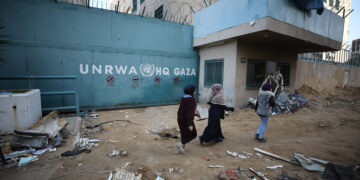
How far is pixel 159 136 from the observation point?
4.09m

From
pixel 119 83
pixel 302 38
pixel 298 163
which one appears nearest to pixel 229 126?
pixel 298 163

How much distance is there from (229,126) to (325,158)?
2.35 meters

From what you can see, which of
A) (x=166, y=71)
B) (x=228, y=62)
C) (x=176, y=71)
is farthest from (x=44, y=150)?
(x=228, y=62)

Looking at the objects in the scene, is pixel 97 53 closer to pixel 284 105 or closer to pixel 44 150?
pixel 44 150

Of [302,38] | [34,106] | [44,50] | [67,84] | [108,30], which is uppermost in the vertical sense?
[108,30]

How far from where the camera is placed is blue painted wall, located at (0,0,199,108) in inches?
202

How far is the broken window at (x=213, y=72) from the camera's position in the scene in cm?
713

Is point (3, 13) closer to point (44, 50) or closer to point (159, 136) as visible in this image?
point (44, 50)

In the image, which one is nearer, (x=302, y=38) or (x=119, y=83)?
(x=302, y=38)

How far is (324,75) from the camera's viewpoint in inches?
450

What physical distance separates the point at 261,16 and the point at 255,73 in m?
2.89

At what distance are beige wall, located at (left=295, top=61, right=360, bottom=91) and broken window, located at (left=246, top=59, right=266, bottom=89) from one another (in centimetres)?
430

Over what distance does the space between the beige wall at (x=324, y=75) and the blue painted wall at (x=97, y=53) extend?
7277 mm

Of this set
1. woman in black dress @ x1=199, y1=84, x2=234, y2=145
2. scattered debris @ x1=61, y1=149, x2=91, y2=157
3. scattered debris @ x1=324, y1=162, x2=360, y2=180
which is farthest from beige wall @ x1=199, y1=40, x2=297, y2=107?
scattered debris @ x1=61, y1=149, x2=91, y2=157
